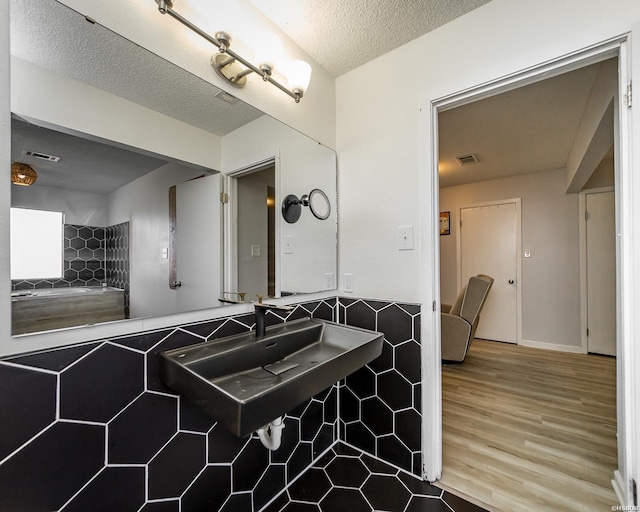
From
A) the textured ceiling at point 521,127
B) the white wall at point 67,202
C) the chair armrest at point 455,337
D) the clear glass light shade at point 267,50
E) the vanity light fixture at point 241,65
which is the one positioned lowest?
the chair armrest at point 455,337

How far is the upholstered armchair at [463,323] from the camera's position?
2.98 metres

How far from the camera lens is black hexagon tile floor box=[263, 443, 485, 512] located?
4.32 feet

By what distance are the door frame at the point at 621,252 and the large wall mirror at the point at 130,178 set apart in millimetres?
770

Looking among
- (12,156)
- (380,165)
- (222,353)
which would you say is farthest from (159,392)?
(380,165)

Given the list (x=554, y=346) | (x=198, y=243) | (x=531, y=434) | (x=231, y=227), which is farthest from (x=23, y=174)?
(x=554, y=346)

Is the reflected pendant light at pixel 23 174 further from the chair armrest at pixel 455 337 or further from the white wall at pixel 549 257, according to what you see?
the white wall at pixel 549 257

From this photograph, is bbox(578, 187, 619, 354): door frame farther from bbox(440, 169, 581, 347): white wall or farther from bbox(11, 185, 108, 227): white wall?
bbox(11, 185, 108, 227): white wall

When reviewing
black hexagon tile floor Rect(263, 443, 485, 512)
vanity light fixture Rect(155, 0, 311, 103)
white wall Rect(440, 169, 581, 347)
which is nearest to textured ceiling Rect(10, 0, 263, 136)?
vanity light fixture Rect(155, 0, 311, 103)

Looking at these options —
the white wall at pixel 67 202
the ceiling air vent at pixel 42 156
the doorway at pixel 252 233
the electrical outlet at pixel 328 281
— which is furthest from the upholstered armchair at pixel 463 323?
the ceiling air vent at pixel 42 156

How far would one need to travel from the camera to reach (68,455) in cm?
78

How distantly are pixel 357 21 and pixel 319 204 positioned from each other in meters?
0.94

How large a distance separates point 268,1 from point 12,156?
48.0 inches

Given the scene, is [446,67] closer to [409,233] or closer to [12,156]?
[409,233]

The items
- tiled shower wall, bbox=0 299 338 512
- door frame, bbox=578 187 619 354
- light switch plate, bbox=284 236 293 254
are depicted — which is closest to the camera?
tiled shower wall, bbox=0 299 338 512
